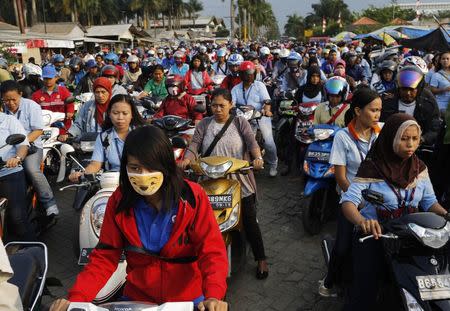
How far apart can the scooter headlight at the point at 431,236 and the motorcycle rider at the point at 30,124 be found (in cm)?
406

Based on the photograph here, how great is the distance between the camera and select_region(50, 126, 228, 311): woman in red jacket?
2.03 m

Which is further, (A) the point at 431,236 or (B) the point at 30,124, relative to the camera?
(B) the point at 30,124

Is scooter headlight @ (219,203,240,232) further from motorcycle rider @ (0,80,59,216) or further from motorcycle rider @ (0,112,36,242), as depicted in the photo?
motorcycle rider @ (0,80,59,216)

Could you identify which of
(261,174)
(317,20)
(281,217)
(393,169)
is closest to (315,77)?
(261,174)

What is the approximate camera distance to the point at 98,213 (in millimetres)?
3480

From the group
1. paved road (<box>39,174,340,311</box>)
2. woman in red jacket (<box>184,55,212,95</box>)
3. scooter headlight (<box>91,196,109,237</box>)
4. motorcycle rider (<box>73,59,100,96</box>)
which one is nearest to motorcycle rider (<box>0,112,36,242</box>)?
paved road (<box>39,174,340,311</box>)

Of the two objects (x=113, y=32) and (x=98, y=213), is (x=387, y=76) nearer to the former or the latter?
(x=98, y=213)

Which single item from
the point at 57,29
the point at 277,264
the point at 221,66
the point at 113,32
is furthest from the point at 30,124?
the point at 113,32

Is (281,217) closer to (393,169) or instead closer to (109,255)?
(393,169)

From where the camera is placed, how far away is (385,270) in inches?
108

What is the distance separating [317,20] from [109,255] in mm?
101075

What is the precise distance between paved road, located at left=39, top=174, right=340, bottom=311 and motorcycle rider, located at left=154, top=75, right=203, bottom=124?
1623 millimetres

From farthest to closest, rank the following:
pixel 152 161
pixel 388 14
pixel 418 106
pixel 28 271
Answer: pixel 388 14
pixel 418 106
pixel 28 271
pixel 152 161

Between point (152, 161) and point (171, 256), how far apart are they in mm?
490
